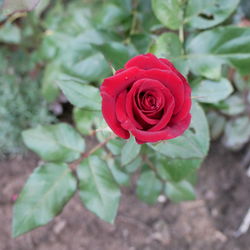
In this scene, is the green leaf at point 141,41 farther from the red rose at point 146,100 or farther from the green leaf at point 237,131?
the green leaf at point 237,131

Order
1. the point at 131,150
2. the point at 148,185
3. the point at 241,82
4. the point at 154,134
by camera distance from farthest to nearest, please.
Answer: the point at 241,82, the point at 148,185, the point at 131,150, the point at 154,134

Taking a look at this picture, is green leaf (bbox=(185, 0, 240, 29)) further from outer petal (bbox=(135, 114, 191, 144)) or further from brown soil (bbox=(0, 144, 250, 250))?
brown soil (bbox=(0, 144, 250, 250))

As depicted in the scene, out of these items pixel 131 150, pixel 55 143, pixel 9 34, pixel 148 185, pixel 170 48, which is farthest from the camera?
pixel 9 34

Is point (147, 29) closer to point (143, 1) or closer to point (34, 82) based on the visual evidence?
point (143, 1)

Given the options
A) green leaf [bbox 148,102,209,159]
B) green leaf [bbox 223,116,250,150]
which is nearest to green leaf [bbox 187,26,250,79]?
green leaf [bbox 148,102,209,159]

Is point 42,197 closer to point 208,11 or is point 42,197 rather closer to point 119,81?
point 119,81

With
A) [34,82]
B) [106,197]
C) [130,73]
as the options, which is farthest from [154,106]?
[34,82]

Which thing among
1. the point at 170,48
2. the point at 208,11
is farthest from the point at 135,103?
the point at 208,11
